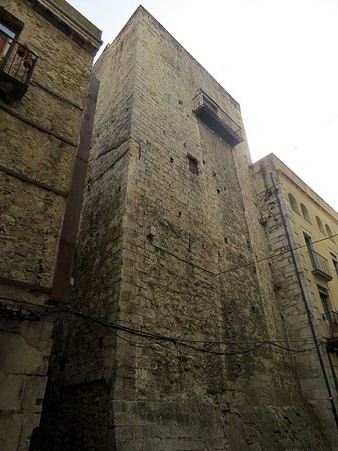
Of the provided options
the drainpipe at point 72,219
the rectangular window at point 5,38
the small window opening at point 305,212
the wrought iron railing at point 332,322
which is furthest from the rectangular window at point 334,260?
the rectangular window at point 5,38

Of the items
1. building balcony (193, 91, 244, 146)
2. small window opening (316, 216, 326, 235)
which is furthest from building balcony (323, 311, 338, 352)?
building balcony (193, 91, 244, 146)

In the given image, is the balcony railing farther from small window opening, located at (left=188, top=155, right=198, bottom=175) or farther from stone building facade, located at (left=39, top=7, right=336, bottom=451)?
small window opening, located at (left=188, top=155, right=198, bottom=175)

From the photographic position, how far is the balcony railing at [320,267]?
12.0 meters

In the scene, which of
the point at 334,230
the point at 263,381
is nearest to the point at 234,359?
the point at 263,381

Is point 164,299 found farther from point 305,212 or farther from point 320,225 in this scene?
point 320,225

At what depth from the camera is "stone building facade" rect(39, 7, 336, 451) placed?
20.2ft

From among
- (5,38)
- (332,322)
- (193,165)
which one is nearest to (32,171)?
(5,38)

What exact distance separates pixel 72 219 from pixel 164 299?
2.85 metres

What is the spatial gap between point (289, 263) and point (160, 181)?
575 cm

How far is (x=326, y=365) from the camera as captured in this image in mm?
9797

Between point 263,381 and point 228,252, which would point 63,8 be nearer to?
point 228,252

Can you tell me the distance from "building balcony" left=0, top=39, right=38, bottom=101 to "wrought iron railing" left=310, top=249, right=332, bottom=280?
10.5 m

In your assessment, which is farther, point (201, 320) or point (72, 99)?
point (201, 320)

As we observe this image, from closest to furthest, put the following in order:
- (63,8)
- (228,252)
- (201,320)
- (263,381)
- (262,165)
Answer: (63,8) < (201,320) < (263,381) < (228,252) < (262,165)
